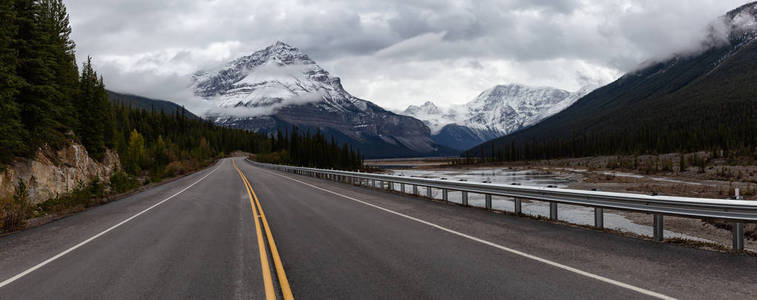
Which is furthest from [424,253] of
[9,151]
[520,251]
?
[9,151]

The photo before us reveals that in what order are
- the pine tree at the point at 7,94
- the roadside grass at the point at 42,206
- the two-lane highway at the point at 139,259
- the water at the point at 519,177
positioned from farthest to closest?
the water at the point at 519,177
the pine tree at the point at 7,94
the roadside grass at the point at 42,206
the two-lane highway at the point at 139,259

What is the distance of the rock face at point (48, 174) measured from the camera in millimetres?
18016

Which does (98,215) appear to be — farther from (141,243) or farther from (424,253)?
(424,253)

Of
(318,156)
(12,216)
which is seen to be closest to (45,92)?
(12,216)

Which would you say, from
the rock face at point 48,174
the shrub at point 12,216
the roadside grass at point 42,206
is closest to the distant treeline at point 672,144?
the roadside grass at point 42,206

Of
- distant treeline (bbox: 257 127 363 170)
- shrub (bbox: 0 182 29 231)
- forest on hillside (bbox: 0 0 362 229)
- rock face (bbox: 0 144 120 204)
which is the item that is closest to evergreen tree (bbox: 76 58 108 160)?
forest on hillside (bbox: 0 0 362 229)

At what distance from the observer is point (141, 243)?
29.9 feet

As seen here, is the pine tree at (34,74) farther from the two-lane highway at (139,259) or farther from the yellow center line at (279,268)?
the yellow center line at (279,268)

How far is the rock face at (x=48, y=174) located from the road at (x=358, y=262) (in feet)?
28.4

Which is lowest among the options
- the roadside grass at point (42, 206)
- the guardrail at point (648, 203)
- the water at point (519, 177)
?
the water at point (519, 177)

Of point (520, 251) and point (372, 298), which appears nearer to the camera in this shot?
point (372, 298)

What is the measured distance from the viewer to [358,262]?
697cm

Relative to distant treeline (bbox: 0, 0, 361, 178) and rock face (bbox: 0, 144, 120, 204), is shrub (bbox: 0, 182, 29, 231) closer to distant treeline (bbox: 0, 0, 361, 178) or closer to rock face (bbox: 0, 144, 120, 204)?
rock face (bbox: 0, 144, 120, 204)

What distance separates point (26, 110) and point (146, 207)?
10.2 metres
